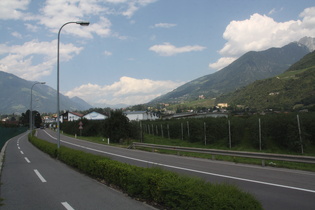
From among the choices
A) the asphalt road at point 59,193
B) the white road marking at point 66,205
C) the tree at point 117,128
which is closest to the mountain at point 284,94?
the tree at point 117,128

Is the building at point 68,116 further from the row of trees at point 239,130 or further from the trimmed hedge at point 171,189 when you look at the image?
the trimmed hedge at point 171,189

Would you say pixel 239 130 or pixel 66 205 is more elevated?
pixel 239 130

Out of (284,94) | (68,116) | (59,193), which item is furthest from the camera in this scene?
(68,116)

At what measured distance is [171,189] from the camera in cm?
580

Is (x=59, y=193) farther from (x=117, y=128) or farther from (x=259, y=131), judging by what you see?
(x=117, y=128)

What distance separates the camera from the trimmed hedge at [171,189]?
15.0 ft

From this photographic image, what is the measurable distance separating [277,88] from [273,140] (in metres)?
97.6

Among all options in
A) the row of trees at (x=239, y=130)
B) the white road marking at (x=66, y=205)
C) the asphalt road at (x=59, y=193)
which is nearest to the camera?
the white road marking at (x=66, y=205)

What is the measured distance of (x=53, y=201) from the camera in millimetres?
7219

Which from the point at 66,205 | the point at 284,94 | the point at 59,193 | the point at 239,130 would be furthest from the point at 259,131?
the point at 284,94

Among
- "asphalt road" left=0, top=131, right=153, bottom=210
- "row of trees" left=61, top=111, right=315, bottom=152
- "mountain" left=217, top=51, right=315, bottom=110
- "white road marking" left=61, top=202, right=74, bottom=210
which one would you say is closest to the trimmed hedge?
"asphalt road" left=0, top=131, right=153, bottom=210

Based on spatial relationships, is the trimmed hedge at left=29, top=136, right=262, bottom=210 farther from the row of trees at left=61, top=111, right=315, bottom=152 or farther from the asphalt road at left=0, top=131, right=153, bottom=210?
the row of trees at left=61, top=111, right=315, bottom=152

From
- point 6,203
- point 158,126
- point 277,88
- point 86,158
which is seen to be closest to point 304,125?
point 86,158

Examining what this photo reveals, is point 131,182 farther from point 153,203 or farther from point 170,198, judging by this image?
point 170,198
